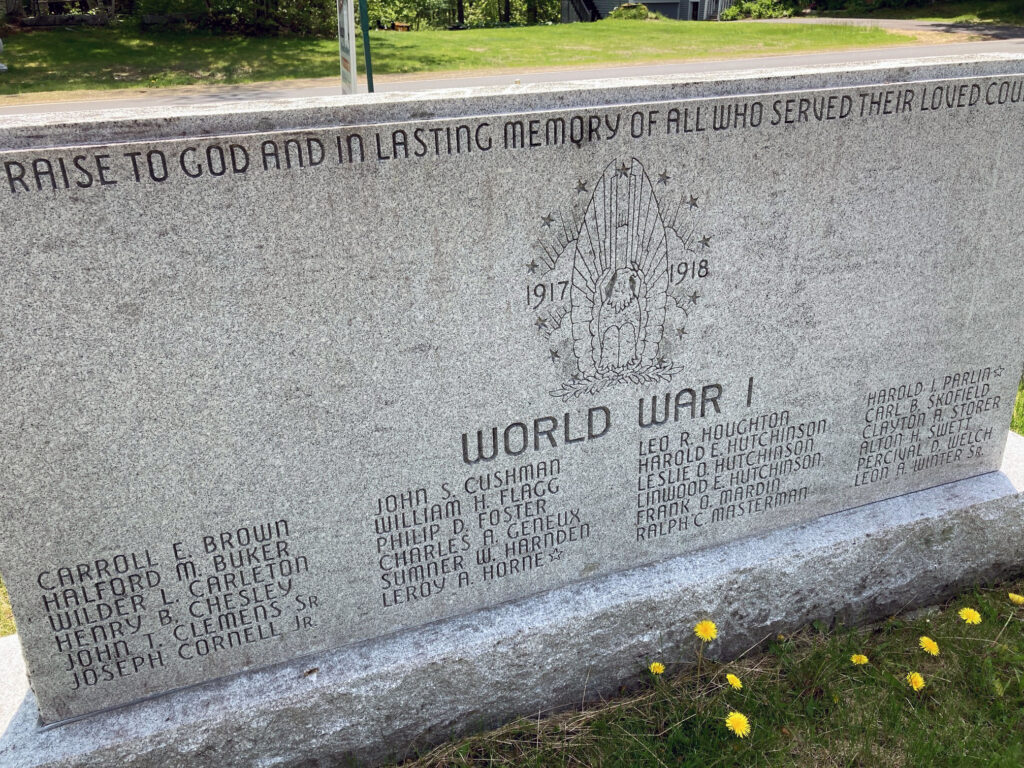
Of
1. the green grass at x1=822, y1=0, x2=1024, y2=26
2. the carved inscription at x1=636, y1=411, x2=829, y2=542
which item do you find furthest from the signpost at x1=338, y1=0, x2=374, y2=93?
the green grass at x1=822, y1=0, x2=1024, y2=26

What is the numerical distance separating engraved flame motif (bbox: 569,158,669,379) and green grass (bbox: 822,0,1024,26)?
23.8 metres

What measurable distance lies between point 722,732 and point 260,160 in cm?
214

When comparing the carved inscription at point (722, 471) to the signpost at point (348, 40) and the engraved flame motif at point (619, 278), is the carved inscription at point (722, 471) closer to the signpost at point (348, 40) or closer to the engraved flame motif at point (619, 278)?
the engraved flame motif at point (619, 278)

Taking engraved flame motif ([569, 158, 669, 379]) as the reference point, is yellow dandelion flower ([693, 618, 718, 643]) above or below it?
below

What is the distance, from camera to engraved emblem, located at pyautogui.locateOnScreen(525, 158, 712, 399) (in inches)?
89.9

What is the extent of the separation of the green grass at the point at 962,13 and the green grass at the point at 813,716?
23450 millimetres

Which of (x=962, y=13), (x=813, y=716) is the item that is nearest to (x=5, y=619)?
(x=813, y=716)

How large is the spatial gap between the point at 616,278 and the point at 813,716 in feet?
5.08

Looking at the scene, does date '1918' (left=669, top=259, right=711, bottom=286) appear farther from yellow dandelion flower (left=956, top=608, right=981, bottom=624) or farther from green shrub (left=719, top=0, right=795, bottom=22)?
green shrub (left=719, top=0, right=795, bottom=22)

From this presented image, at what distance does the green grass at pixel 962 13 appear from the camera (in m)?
21.8

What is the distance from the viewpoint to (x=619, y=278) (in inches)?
94.9

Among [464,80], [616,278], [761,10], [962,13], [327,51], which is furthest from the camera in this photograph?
[761,10]

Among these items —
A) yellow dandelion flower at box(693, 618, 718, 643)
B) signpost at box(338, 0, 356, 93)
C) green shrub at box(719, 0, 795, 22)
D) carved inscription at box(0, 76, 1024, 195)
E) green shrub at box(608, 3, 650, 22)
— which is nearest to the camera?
carved inscription at box(0, 76, 1024, 195)

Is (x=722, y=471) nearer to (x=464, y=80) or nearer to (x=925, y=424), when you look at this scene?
(x=925, y=424)
